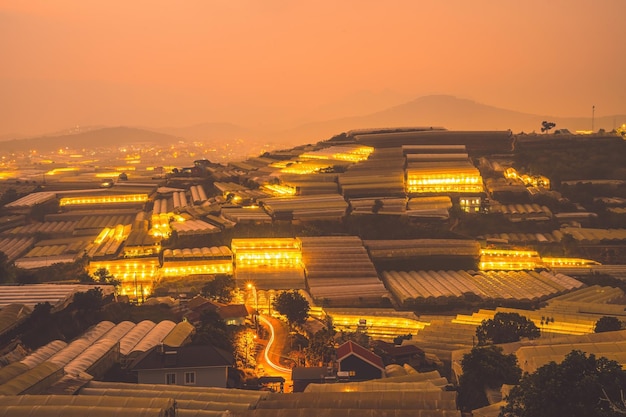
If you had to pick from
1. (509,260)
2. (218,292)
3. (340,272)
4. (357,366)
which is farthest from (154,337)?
(509,260)

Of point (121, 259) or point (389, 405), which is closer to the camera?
point (389, 405)

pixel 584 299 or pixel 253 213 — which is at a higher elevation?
pixel 253 213

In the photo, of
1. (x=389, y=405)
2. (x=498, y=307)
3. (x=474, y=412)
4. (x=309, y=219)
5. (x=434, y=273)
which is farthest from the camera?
(x=309, y=219)

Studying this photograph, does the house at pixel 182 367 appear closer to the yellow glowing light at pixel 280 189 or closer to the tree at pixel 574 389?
the tree at pixel 574 389

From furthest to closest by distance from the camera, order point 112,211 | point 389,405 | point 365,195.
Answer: point 112,211
point 365,195
point 389,405

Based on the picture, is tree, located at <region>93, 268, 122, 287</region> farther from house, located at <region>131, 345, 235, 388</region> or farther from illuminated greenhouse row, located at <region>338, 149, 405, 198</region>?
illuminated greenhouse row, located at <region>338, 149, 405, 198</region>

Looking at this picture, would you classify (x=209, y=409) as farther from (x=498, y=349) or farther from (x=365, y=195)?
(x=365, y=195)

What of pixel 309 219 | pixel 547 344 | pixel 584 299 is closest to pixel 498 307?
pixel 584 299
